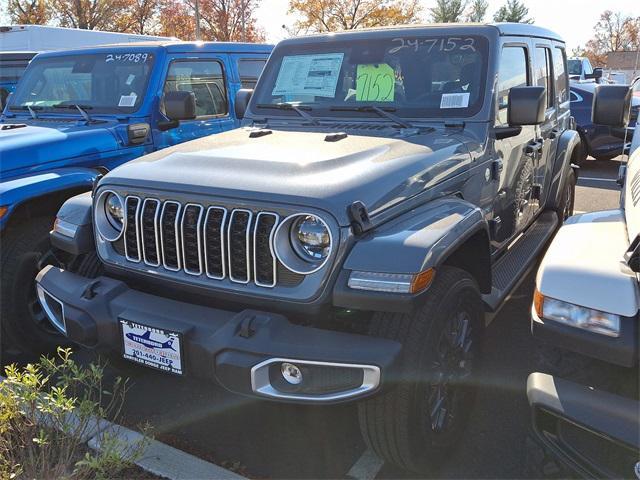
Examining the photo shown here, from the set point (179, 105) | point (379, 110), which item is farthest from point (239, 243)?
point (179, 105)

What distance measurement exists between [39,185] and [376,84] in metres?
2.22

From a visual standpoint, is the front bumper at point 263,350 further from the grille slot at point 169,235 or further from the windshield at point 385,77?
the windshield at point 385,77

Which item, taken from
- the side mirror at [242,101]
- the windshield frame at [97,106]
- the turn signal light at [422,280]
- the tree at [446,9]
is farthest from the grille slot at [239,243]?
the tree at [446,9]

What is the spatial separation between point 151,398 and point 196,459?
848mm

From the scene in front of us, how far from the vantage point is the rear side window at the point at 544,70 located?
14.6ft

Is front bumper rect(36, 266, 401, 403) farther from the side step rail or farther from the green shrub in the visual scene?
the side step rail

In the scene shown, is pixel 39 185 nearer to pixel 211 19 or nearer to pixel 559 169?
pixel 559 169

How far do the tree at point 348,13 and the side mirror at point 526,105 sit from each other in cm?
3376

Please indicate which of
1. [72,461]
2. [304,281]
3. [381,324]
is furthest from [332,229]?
[72,461]

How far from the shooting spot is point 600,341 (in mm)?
2014

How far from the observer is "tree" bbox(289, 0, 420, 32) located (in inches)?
1382

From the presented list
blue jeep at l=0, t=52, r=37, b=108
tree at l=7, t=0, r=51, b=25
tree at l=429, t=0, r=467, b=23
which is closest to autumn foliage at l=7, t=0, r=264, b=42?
tree at l=7, t=0, r=51, b=25

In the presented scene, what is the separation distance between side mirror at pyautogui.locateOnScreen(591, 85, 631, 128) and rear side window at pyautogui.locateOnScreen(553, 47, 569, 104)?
1.28 metres

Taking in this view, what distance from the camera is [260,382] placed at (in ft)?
7.29
